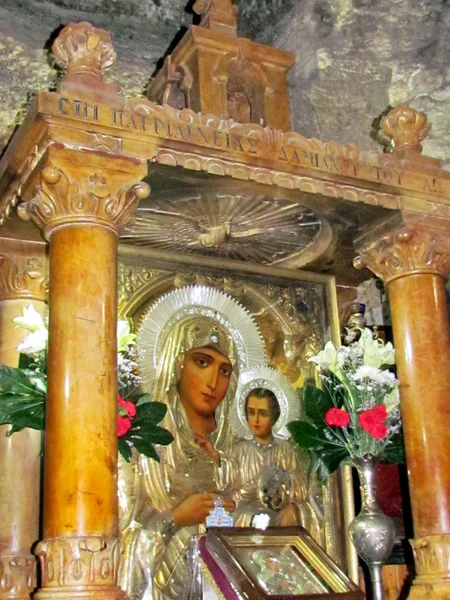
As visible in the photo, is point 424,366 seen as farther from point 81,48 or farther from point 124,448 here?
point 81,48

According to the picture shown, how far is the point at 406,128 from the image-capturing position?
15.3 ft

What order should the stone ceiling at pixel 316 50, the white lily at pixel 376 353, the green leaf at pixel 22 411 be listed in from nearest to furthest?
the green leaf at pixel 22 411, the white lily at pixel 376 353, the stone ceiling at pixel 316 50

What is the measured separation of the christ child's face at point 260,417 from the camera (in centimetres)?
491

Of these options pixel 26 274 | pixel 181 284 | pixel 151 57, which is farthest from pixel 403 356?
pixel 151 57

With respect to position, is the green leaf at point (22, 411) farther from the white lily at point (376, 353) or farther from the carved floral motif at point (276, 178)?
the white lily at point (376, 353)

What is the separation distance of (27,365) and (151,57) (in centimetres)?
287

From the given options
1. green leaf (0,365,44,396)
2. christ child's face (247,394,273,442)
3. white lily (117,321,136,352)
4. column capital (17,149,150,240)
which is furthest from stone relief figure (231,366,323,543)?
column capital (17,149,150,240)

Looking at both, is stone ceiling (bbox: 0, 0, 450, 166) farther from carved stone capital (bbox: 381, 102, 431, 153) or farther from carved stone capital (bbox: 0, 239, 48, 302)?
carved stone capital (bbox: 0, 239, 48, 302)

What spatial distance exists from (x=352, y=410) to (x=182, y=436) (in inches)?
37.9

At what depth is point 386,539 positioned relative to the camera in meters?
4.17

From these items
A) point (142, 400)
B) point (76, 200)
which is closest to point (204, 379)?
point (142, 400)

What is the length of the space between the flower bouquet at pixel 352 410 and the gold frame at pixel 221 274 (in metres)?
0.30

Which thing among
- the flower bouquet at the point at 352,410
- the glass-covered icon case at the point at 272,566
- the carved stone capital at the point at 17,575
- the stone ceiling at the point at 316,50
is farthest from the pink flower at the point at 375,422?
the stone ceiling at the point at 316,50

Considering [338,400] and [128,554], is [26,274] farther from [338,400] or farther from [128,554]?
[338,400]
